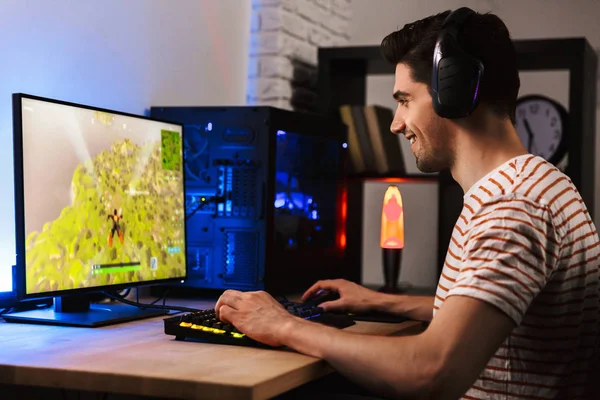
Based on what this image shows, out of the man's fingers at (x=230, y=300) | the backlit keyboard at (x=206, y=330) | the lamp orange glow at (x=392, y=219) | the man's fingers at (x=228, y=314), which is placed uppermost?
the lamp orange glow at (x=392, y=219)

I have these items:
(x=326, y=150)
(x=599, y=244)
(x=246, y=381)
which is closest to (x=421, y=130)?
(x=599, y=244)

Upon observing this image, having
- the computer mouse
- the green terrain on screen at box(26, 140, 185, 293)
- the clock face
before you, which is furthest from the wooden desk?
the clock face

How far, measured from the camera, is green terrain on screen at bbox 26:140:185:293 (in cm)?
153

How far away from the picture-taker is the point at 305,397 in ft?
5.14

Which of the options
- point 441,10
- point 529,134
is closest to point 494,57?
point 529,134

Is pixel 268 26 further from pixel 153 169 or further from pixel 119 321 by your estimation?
pixel 119 321

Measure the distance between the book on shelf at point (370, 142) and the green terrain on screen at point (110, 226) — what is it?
111 cm

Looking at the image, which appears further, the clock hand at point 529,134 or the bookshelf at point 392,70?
the clock hand at point 529,134

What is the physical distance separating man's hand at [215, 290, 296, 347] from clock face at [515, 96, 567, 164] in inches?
82.8

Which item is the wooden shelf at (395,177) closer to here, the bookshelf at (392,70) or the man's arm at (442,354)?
the bookshelf at (392,70)

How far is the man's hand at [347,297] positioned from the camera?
5.88ft

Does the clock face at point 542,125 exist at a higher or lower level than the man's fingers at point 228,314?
higher

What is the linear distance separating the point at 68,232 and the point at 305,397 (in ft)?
1.77

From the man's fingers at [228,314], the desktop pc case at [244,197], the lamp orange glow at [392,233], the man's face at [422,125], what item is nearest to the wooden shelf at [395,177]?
the lamp orange glow at [392,233]
